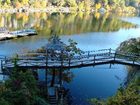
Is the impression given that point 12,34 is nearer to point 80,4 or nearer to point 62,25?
point 62,25

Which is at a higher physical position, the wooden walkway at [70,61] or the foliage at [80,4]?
the wooden walkway at [70,61]

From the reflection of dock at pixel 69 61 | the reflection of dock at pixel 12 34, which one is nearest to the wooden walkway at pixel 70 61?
the reflection of dock at pixel 69 61

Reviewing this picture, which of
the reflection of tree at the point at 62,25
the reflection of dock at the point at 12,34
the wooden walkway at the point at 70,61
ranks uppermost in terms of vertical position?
the wooden walkway at the point at 70,61

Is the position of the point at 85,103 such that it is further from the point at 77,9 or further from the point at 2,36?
the point at 77,9

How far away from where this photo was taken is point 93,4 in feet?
509

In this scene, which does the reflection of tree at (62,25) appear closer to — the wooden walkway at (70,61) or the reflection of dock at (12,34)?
the reflection of dock at (12,34)

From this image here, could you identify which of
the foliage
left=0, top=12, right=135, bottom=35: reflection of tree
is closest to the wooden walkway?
left=0, top=12, right=135, bottom=35: reflection of tree

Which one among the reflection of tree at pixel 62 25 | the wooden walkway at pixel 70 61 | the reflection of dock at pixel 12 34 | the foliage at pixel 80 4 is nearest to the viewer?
the wooden walkway at pixel 70 61

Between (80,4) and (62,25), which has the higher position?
(80,4)

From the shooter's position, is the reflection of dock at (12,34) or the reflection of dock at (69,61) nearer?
the reflection of dock at (69,61)

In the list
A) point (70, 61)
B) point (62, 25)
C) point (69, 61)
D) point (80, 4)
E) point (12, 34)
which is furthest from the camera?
point (80, 4)

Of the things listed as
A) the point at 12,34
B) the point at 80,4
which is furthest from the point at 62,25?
the point at 80,4

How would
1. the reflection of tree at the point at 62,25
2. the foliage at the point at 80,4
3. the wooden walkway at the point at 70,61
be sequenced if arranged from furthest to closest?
the foliage at the point at 80,4
the reflection of tree at the point at 62,25
the wooden walkway at the point at 70,61

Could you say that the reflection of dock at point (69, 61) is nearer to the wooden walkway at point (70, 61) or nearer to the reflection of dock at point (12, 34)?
the wooden walkway at point (70, 61)
